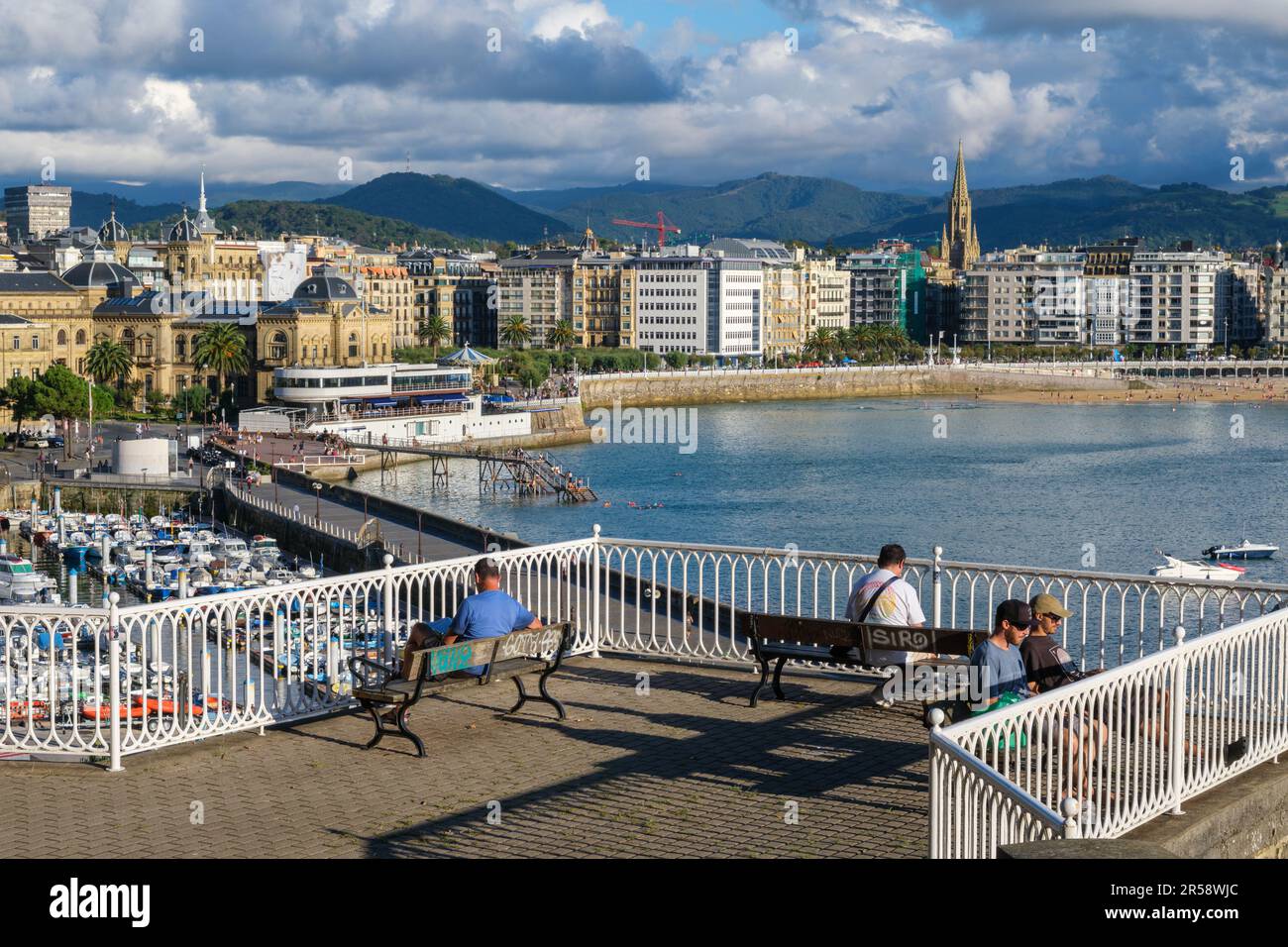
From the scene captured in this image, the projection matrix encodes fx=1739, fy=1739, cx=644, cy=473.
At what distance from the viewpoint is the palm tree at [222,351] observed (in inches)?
3620

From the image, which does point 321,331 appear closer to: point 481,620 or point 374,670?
point 374,670

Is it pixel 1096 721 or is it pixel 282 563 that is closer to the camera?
pixel 1096 721

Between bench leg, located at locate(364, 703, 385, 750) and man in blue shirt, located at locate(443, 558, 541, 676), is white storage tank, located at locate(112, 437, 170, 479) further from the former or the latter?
bench leg, located at locate(364, 703, 385, 750)

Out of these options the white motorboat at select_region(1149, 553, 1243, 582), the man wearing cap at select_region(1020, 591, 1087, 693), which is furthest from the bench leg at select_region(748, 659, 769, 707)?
the white motorboat at select_region(1149, 553, 1243, 582)

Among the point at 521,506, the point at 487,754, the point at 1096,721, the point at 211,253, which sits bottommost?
the point at 521,506

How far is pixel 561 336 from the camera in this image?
145 m

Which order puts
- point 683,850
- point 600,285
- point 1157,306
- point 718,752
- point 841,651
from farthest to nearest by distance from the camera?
point 1157,306 → point 600,285 → point 841,651 → point 718,752 → point 683,850

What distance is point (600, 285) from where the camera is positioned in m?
149

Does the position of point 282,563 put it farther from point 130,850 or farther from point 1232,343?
point 1232,343

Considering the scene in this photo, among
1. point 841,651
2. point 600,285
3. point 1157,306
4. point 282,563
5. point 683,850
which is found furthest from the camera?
point 1157,306

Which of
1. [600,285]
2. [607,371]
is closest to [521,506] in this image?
[607,371]

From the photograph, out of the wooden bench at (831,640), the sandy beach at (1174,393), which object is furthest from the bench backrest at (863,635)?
the sandy beach at (1174,393)

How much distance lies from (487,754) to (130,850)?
2.19 metres

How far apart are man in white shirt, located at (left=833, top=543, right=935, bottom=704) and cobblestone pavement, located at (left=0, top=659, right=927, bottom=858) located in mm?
290
